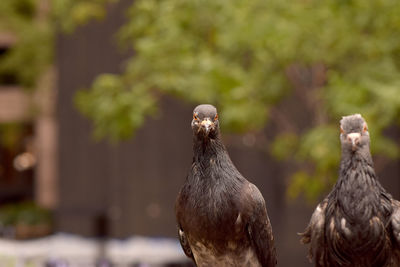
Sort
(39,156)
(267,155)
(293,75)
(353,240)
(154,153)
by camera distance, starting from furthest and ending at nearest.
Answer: (39,156) < (154,153) < (267,155) < (293,75) < (353,240)

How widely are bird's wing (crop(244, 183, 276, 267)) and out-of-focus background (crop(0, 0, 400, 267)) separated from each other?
2.90 m

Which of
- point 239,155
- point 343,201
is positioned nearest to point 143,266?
point 239,155

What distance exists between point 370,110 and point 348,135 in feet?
11.0

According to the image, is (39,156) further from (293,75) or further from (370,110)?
(370,110)

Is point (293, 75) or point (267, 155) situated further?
point (267, 155)

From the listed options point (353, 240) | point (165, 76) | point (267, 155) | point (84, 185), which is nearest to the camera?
point (353, 240)

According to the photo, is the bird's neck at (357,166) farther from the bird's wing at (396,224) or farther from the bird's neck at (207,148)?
the bird's neck at (207,148)

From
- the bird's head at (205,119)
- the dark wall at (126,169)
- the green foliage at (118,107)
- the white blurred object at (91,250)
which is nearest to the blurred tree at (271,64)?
the green foliage at (118,107)

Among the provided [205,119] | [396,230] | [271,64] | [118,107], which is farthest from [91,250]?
[396,230]

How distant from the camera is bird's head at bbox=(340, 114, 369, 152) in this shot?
326cm

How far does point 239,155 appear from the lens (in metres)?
11.0

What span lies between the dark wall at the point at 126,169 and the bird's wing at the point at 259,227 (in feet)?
19.0

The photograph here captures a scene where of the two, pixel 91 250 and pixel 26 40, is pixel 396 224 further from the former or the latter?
pixel 26 40

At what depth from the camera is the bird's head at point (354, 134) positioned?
326 centimetres
